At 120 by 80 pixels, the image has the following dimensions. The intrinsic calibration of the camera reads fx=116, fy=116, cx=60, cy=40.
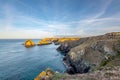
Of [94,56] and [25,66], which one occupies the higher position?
[94,56]

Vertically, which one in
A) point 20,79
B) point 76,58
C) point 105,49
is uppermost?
point 105,49

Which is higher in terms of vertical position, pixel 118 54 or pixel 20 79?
pixel 118 54

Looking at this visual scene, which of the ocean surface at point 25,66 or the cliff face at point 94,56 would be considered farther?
the ocean surface at point 25,66

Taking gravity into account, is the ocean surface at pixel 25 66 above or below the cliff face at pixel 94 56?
below

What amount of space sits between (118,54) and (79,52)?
13.6 m

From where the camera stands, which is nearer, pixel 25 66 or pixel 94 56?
pixel 94 56

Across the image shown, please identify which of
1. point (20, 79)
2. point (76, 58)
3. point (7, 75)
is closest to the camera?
point (20, 79)

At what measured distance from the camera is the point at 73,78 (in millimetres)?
13555

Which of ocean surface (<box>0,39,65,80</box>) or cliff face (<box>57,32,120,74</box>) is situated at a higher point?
cliff face (<box>57,32,120,74</box>)

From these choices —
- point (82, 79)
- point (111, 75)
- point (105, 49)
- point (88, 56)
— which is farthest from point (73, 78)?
point (105, 49)

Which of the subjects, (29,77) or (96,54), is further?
(96,54)

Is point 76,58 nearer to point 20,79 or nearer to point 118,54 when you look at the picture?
point 118,54

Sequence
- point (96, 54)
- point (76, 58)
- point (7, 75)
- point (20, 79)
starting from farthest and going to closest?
point (76, 58), point (96, 54), point (7, 75), point (20, 79)

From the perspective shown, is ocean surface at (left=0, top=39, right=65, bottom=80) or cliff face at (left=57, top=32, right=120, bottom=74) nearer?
cliff face at (left=57, top=32, right=120, bottom=74)
